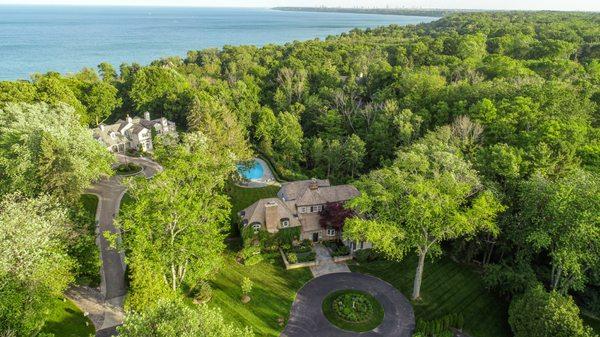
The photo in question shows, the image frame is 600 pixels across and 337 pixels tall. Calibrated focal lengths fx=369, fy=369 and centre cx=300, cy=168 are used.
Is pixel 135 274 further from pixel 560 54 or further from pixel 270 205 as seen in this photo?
pixel 560 54

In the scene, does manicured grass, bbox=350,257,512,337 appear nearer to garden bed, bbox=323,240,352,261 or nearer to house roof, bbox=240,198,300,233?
garden bed, bbox=323,240,352,261

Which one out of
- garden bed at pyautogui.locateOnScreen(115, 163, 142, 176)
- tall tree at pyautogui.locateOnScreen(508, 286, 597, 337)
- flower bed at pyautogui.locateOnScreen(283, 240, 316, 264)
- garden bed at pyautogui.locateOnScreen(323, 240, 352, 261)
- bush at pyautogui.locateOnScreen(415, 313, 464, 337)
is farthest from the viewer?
garden bed at pyautogui.locateOnScreen(115, 163, 142, 176)

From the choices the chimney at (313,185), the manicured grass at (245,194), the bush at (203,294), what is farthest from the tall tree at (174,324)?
the manicured grass at (245,194)

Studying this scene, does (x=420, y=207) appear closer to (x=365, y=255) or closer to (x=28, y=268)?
(x=365, y=255)

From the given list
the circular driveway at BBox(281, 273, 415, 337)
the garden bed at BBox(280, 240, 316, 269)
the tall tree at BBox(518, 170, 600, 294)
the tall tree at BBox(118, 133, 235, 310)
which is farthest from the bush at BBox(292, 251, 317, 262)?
the tall tree at BBox(518, 170, 600, 294)

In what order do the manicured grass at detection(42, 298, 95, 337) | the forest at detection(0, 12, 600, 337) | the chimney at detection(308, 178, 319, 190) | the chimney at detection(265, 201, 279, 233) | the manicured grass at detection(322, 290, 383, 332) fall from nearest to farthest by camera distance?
the forest at detection(0, 12, 600, 337) < the manicured grass at detection(42, 298, 95, 337) < the manicured grass at detection(322, 290, 383, 332) < the chimney at detection(265, 201, 279, 233) < the chimney at detection(308, 178, 319, 190)

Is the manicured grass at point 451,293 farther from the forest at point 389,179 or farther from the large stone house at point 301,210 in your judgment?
the large stone house at point 301,210

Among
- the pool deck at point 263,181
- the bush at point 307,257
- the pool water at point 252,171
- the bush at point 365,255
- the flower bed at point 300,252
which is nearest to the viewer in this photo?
the flower bed at point 300,252

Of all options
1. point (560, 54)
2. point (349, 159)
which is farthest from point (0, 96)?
point (560, 54)
